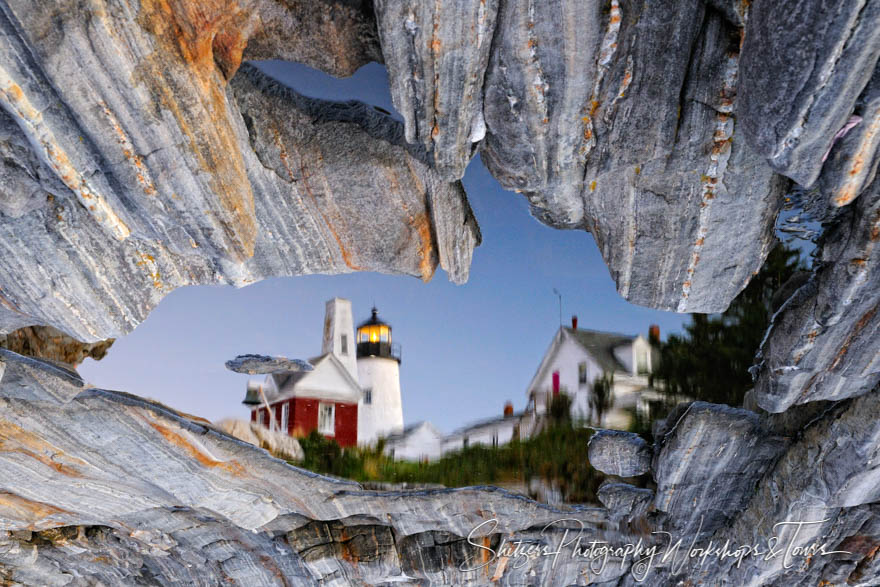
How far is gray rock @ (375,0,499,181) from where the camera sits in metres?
4.34

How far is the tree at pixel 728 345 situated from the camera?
35.1 feet

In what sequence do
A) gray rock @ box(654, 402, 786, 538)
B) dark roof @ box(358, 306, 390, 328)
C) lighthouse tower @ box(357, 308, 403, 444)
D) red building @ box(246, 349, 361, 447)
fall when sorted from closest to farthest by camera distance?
gray rock @ box(654, 402, 786, 538), red building @ box(246, 349, 361, 447), lighthouse tower @ box(357, 308, 403, 444), dark roof @ box(358, 306, 390, 328)

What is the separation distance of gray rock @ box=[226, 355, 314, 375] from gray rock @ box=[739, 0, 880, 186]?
9.40m

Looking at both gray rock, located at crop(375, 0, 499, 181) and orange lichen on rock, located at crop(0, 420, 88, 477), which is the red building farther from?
gray rock, located at crop(375, 0, 499, 181)

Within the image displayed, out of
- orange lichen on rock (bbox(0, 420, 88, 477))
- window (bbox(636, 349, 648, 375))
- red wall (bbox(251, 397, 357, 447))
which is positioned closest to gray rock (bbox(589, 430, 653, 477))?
window (bbox(636, 349, 648, 375))

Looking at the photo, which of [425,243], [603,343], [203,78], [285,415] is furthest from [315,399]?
[203,78]

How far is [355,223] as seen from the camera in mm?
6766

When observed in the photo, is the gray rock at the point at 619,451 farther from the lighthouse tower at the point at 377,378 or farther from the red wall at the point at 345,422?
the lighthouse tower at the point at 377,378

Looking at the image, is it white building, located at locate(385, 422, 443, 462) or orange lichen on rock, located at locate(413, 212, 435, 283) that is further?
white building, located at locate(385, 422, 443, 462)

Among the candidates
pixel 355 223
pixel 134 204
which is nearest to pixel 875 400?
pixel 355 223

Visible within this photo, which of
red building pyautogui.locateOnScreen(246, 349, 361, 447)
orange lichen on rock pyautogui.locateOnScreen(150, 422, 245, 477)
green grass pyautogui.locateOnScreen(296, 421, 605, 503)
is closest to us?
orange lichen on rock pyautogui.locateOnScreen(150, 422, 245, 477)

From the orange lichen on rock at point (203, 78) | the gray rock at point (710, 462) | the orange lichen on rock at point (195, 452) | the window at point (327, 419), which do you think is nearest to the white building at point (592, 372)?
the gray rock at point (710, 462)

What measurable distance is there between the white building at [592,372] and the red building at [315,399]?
20.0 feet

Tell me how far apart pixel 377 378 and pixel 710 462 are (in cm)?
1460
